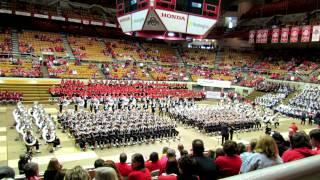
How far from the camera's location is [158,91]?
1134 inches

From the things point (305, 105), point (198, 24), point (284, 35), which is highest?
point (284, 35)

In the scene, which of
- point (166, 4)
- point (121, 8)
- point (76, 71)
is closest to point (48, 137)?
point (121, 8)

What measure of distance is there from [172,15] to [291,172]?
1282 cm

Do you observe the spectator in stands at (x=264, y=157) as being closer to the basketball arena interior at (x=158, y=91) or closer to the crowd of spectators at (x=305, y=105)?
the basketball arena interior at (x=158, y=91)

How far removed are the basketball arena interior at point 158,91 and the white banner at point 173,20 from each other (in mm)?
51

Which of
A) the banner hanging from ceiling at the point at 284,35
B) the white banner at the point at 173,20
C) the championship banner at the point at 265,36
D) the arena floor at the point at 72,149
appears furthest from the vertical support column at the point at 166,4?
the championship banner at the point at 265,36

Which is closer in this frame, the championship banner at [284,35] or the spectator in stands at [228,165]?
the spectator in stands at [228,165]

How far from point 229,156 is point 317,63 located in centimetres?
3567

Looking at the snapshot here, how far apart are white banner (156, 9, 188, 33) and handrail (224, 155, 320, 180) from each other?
12.3 m

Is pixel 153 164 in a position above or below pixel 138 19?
below

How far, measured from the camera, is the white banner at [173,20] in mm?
13844

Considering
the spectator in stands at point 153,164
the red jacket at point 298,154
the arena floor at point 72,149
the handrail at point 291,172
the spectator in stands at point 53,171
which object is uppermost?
the handrail at point 291,172

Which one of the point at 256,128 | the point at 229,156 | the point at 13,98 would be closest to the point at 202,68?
the point at 256,128

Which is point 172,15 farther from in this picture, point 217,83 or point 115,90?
point 217,83
